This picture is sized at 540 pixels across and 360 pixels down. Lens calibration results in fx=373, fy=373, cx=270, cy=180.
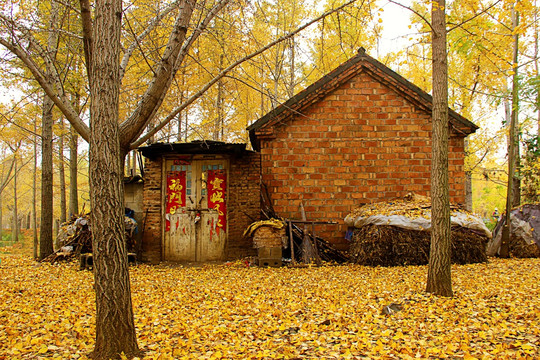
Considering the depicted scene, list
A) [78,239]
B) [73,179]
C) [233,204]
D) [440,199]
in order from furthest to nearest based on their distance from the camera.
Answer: [73,179], [233,204], [78,239], [440,199]

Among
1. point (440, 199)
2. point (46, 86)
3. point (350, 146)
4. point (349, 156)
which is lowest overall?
point (440, 199)

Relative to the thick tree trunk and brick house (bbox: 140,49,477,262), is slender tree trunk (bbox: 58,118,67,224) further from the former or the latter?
brick house (bbox: 140,49,477,262)

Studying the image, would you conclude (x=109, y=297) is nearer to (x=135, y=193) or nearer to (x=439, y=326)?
(x=439, y=326)

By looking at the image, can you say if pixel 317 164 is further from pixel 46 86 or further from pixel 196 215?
pixel 46 86

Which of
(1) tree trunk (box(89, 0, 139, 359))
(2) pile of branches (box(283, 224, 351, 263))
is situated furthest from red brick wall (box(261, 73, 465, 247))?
(1) tree trunk (box(89, 0, 139, 359))

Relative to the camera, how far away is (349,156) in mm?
10789

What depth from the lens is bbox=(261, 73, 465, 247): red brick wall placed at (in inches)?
421

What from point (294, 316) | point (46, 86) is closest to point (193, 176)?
point (46, 86)

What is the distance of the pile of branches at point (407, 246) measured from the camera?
9.05m

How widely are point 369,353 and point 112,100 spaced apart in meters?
3.54

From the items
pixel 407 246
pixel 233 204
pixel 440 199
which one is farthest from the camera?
pixel 233 204

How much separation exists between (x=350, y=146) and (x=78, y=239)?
8.28m

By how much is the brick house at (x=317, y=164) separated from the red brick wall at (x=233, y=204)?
30 millimetres

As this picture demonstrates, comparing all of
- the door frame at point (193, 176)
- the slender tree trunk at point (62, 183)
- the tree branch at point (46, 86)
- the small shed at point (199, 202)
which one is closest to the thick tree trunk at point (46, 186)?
the small shed at point (199, 202)
